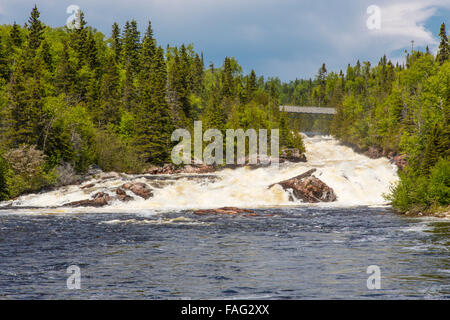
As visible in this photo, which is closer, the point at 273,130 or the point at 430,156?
the point at 430,156

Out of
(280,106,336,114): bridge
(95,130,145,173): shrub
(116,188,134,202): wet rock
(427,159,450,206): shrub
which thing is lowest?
(116,188,134,202): wet rock

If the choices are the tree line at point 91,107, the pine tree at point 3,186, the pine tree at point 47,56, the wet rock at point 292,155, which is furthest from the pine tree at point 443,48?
the pine tree at point 3,186

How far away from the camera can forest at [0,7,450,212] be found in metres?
47.2

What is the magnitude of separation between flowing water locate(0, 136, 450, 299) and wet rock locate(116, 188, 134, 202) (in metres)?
0.60

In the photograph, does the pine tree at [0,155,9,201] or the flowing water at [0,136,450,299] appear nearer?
the flowing water at [0,136,450,299]

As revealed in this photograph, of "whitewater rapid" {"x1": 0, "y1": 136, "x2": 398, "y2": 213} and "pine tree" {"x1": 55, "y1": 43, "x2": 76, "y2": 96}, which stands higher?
"pine tree" {"x1": 55, "y1": 43, "x2": 76, "y2": 96}

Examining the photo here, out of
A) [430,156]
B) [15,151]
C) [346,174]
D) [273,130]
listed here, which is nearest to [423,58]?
[273,130]

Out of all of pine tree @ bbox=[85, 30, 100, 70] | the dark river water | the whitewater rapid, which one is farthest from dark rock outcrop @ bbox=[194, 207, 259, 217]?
pine tree @ bbox=[85, 30, 100, 70]

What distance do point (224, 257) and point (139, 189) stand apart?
26.8 metres

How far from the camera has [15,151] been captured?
4988cm

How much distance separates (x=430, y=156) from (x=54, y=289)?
31920 mm

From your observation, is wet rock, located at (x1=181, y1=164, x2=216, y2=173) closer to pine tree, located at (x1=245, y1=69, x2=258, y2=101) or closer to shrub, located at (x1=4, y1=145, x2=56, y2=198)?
shrub, located at (x1=4, y1=145, x2=56, y2=198)
